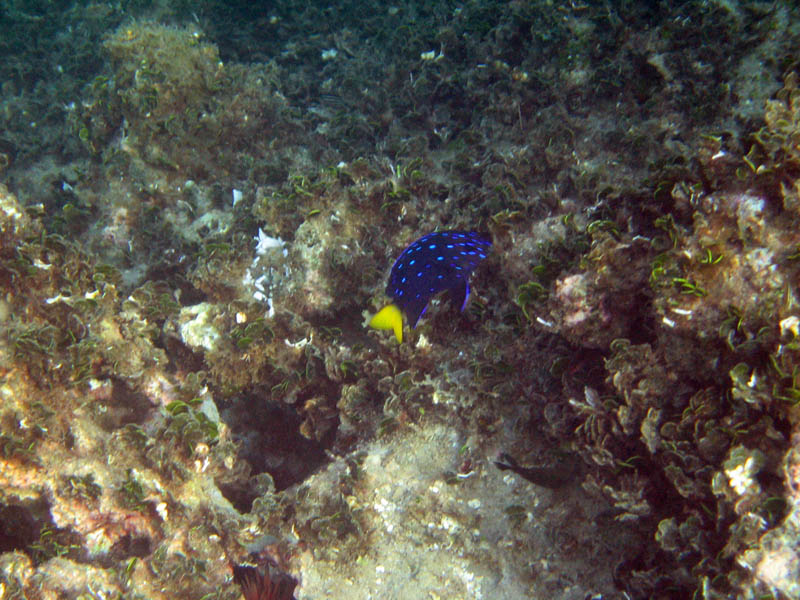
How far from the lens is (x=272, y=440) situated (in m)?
4.93

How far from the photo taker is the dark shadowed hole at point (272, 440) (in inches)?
188

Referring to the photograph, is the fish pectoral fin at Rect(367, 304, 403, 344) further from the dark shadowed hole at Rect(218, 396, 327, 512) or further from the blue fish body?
the dark shadowed hole at Rect(218, 396, 327, 512)

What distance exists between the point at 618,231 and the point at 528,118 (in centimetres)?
281

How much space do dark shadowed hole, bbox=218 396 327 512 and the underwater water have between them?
0.10ft

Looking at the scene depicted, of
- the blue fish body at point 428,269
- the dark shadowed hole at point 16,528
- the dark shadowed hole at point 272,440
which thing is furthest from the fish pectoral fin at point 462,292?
the dark shadowed hole at point 16,528

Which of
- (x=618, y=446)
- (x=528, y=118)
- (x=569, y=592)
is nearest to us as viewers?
(x=618, y=446)

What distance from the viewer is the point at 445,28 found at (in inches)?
Result: 249

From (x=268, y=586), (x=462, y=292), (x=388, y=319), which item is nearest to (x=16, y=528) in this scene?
(x=268, y=586)

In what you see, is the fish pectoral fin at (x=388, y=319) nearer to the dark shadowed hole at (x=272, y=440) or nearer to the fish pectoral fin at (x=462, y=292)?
the fish pectoral fin at (x=462, y=292)

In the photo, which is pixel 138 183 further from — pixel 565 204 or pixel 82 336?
pixel 565 204

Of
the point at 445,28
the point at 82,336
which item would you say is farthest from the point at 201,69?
the point at 82,336

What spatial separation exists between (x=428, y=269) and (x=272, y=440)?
301 cm

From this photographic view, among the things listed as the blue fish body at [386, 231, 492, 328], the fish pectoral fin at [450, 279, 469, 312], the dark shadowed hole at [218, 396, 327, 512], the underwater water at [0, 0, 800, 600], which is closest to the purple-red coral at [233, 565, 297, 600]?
the underwater water at [0, 0, 800, 600]

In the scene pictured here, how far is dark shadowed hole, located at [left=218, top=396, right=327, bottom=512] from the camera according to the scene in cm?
478
